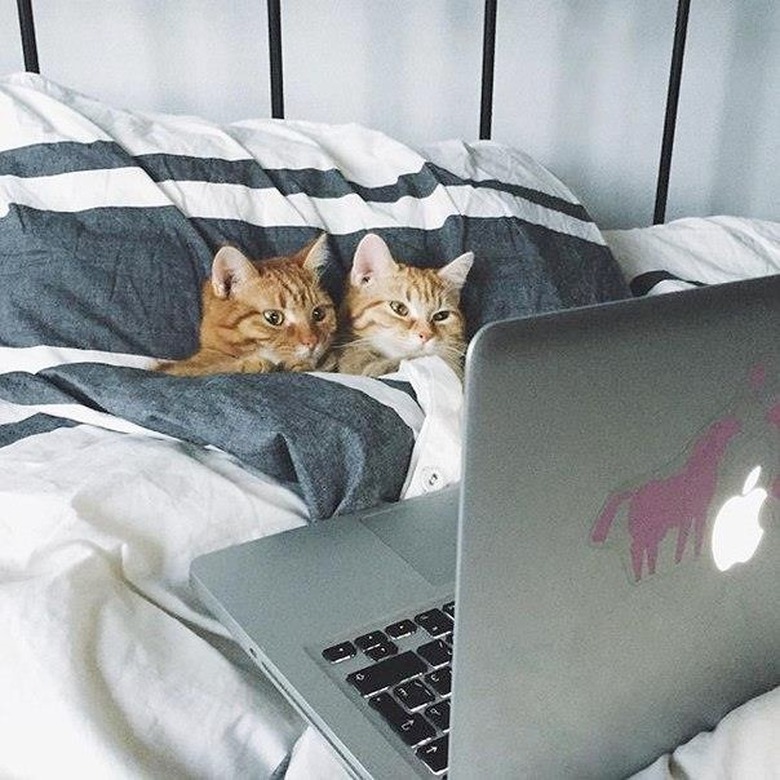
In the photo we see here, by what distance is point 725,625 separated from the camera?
1.76 ft

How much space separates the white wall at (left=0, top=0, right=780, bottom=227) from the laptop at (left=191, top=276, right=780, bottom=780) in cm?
95

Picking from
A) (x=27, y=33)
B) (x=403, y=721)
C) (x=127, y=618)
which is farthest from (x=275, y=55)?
(x=403, y=721)

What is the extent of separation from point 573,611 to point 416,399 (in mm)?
479

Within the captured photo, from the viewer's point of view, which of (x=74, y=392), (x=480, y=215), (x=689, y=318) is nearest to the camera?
(x=689, y=318)

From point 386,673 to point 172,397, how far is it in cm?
34

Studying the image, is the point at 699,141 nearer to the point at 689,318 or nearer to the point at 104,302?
the point at 104,302

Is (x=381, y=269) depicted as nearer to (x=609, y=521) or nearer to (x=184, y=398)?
(x=184, y=398)

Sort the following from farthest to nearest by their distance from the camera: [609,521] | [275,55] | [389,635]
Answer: [275,55]
[389,635]
[609,521]

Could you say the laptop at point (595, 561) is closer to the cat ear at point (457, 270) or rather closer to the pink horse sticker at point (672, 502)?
the pink horse sticker at point (672, 502)

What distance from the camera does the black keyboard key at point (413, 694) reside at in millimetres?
582

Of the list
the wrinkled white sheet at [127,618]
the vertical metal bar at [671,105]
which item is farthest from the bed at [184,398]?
the vertical metal bar at [671,105]

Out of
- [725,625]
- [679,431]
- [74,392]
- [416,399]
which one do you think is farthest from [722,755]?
[74,392]

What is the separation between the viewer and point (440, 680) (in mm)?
600

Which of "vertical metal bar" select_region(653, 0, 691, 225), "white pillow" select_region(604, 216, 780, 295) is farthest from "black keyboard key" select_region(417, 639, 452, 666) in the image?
"vertical metal bar" select_region(653, 0, 691, 225)
